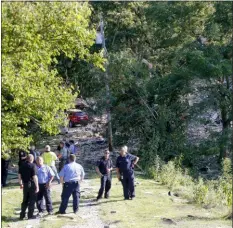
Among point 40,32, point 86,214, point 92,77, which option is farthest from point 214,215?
point 92,77

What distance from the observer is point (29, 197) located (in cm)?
1384

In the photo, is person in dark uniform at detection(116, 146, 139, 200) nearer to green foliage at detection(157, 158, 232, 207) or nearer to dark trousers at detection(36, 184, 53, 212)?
green foliage at detection(157, 158, 232, 207)

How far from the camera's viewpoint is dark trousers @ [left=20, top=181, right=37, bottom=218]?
13.7m

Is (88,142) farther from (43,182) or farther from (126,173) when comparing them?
(43,182)

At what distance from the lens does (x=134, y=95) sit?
29422mm

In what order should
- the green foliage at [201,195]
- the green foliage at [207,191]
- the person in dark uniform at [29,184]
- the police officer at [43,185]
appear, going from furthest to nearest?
1. the green foliage at [201,195]
2. the green foliage at [207,191]
3. the police officer at [43,185]
4. the person in dark uniform at [29,184]

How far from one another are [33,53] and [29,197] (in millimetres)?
4371

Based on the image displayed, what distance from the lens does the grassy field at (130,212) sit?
13250mm

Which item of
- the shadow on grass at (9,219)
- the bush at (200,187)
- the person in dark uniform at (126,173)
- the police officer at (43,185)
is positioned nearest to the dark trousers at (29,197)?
the shadow on grass at (9,219)

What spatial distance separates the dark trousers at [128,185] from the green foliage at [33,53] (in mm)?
3811

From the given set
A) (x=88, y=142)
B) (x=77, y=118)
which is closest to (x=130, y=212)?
(x=88, y=142)

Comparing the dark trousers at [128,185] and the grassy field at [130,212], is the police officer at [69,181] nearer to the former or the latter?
the grassy field at [130,212]

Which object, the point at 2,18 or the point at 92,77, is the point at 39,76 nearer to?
the point at 2,18

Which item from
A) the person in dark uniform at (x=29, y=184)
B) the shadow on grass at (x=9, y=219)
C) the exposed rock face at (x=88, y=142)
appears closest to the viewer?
the person in dark uniform at (x=29, y=184)
